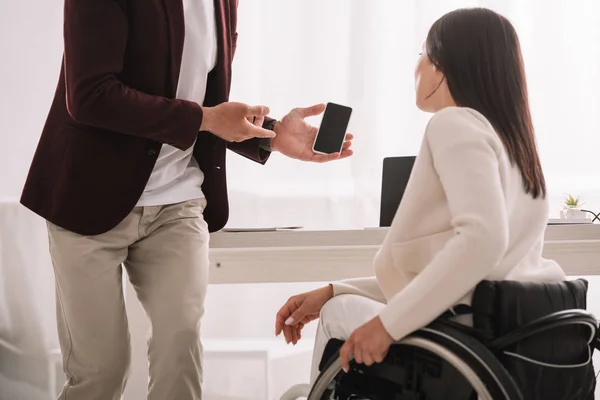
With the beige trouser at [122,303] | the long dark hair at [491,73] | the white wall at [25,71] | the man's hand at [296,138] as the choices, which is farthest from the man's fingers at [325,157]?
the white wall at [25,71]

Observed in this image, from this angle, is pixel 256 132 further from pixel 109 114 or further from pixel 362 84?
pixel 362 84

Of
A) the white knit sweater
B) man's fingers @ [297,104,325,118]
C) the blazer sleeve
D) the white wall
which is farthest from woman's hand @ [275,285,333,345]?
the white wall

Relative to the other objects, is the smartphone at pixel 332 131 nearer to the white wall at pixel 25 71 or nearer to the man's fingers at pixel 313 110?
the man's fingers at pixel 313 110

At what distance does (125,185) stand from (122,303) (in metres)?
0.25

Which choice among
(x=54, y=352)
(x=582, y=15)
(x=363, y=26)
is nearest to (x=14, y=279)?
(x=54, y=352)

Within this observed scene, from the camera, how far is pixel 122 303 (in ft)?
4.41

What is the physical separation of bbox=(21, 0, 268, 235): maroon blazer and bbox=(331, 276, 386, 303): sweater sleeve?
1.32 ft

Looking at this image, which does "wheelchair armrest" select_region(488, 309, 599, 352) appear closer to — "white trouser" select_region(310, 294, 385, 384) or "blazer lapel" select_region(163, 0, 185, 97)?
"white trouser" select_region(310, 294, 385, 384)

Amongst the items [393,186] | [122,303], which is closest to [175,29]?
[122,303]

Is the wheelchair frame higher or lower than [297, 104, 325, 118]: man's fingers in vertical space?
lower

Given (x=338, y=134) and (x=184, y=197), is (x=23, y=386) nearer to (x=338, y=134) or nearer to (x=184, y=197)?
(x=184, y=197)

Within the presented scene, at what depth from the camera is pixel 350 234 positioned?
5.51ft

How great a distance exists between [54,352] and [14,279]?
0.27 metres

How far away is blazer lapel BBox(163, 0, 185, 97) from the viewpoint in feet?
4.31
